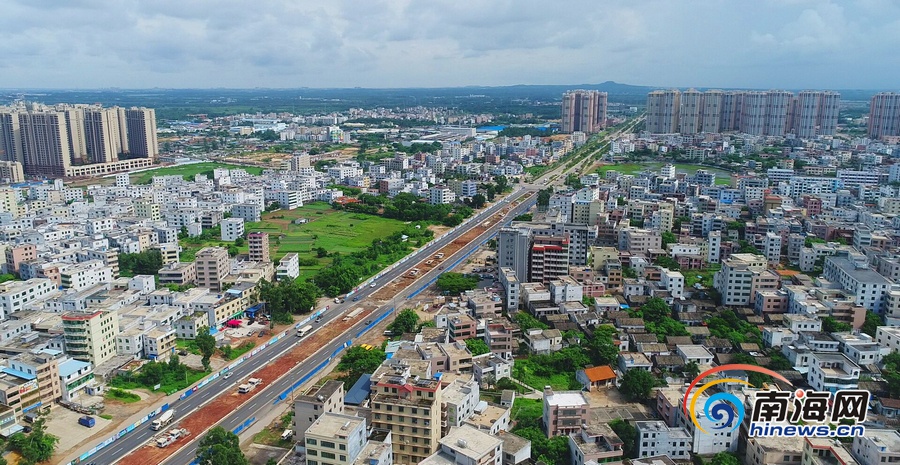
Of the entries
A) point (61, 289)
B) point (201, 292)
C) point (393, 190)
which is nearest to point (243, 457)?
point (201, 292)

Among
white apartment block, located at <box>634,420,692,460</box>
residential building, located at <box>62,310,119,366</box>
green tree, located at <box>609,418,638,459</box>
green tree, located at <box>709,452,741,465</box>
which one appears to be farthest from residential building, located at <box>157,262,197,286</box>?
green tree, located at <box>709,452,741,465</box>

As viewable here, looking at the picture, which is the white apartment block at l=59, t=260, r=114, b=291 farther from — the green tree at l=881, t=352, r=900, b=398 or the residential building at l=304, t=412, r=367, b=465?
the green tree at l=881, t=352, r=900, b=398

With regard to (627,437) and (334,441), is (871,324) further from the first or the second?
(334,441)

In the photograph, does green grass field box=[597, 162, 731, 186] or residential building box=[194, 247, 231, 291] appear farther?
green grass field box=[597, 162, 731, 186]

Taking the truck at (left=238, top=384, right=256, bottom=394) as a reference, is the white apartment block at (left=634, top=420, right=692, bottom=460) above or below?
above

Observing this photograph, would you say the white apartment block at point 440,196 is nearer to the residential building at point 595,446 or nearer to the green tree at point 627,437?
the green tree at point 627,437

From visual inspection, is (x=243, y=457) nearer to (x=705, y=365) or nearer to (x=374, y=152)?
(x=705, y=365)

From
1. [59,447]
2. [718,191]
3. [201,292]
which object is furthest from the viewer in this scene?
[718,191]
